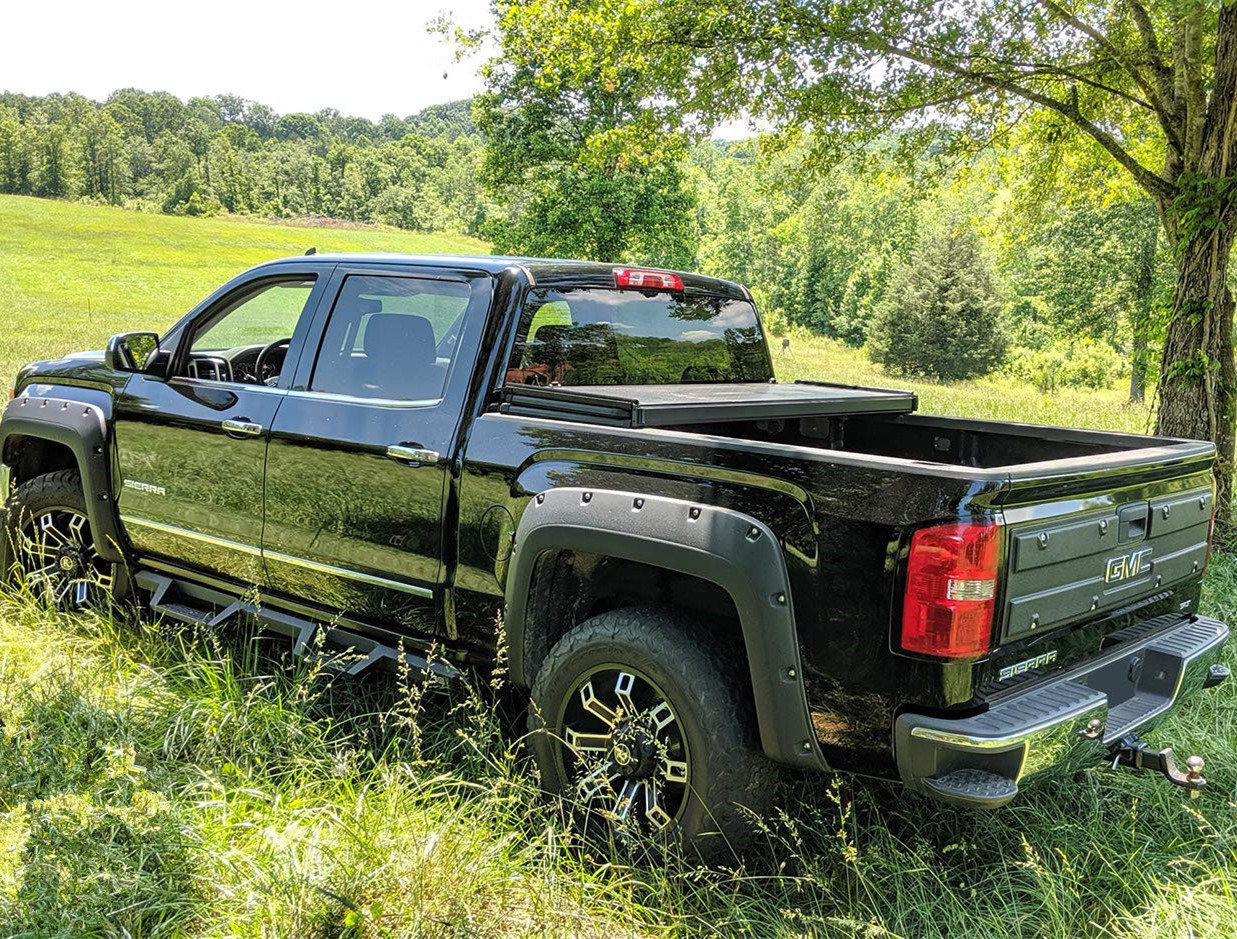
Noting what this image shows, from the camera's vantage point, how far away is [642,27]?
7523 millimetres

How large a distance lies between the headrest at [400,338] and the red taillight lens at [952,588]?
2037 mm

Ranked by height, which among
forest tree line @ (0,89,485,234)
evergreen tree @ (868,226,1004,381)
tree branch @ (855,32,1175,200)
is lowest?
evergreen tree @ (868,226,1004,381)

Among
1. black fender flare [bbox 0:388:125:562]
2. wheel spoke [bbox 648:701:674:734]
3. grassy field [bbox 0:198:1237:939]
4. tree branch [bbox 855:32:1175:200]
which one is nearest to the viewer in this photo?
grassy field [bbox 0:198:1237:939]

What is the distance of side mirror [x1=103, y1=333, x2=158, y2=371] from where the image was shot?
4.45m

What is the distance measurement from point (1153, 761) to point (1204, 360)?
16.8 feet

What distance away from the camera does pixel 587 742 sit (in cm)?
302

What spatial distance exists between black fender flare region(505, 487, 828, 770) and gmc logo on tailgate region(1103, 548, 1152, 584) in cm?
96

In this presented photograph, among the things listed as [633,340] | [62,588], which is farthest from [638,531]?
[62,588]

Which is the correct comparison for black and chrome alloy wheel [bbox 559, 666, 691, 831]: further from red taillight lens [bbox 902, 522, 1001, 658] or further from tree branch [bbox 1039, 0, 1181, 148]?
Answer: tree branch [bbox 1039, 0, 1181, 148]

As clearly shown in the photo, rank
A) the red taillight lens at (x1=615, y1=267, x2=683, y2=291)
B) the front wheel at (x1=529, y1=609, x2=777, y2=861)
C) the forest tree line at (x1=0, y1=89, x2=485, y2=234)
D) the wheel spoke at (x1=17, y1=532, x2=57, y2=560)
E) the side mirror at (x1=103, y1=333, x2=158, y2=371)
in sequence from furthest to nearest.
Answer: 1. the forest tree line at (x1=0, y1=89, x2=485, y2=234)
2. the wheel spoke at (x1=17, y1=532, x2=57, y2=560)
3. the side mirror at (x1=103, y1=333, x2=158, y2=371)
4. the red taillight lens at (x1=615, y1=267, x2=683, y2=291)
5. the front wheel at (x1=529, y1=609, x2=777, y2=861)

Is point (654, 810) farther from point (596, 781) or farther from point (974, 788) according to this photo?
point (974, 788)

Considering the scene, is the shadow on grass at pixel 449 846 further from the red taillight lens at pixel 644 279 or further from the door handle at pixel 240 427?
the red taillight lens at pixel 644 279

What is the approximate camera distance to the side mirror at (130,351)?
4.45 meters

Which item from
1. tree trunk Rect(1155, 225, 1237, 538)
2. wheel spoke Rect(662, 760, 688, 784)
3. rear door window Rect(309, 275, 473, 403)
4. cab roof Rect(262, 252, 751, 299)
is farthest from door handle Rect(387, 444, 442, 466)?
tree trunk Rect(1155, 225, 1237, 538)
